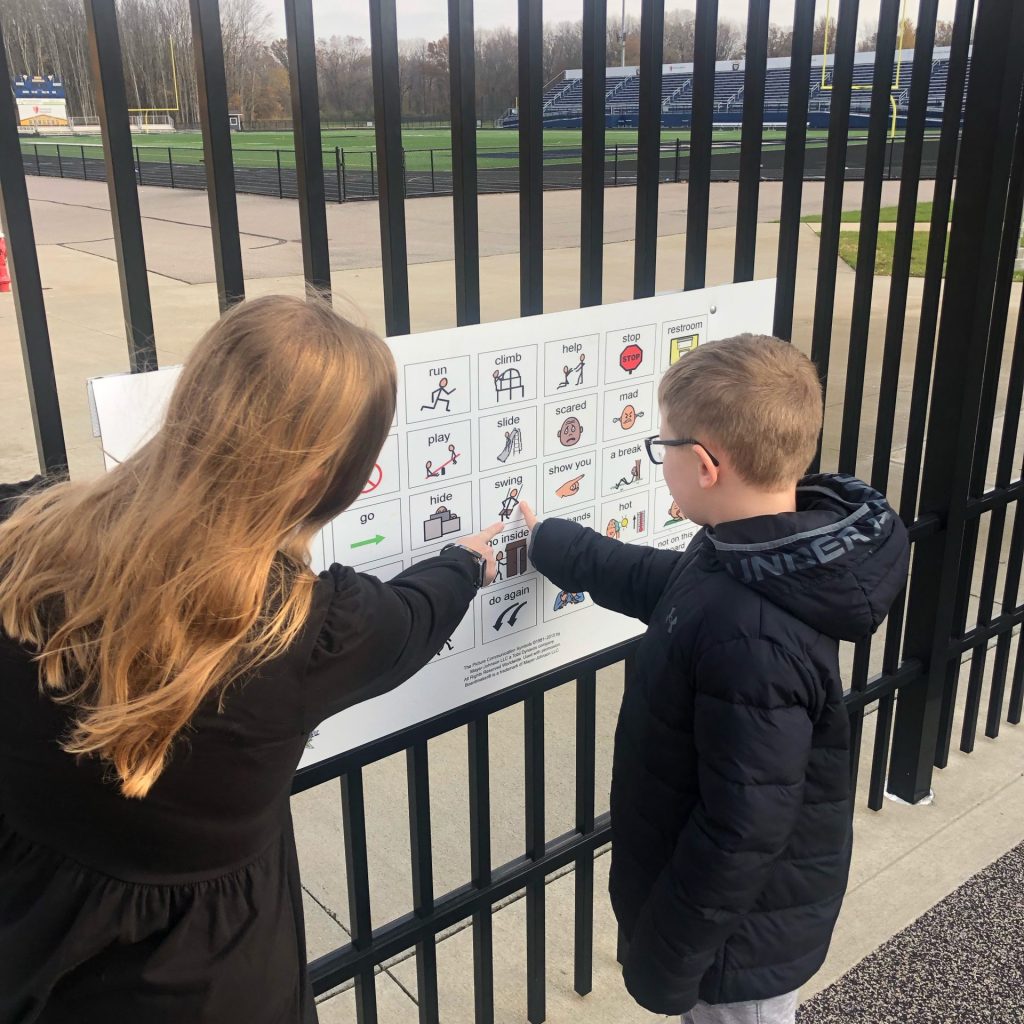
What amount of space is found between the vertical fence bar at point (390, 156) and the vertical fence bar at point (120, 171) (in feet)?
1.30

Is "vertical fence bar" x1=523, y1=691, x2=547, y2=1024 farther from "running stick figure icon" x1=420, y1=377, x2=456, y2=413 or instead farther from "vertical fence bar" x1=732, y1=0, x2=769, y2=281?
"vertical fence bar" x1=732, y1=0, x2=769, y2=281

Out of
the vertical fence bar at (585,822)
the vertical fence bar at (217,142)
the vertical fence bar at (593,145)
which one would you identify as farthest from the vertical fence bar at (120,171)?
the vertical fence bar at (585,822)

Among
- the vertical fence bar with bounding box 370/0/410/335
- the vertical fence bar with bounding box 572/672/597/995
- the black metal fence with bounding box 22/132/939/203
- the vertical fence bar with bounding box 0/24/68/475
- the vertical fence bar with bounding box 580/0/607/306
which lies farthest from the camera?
the black metal fence with bounding box 22/132/939/203

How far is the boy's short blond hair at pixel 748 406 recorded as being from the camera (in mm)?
1751

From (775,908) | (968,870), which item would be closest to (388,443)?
(775,908)

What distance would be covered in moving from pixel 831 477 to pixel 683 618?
443mm

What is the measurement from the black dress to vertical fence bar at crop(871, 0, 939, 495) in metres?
1.92

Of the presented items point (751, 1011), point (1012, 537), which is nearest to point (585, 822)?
point (751, 1011)

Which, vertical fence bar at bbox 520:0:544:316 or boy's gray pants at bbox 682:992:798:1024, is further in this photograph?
boy's gray pants at bbox 682:992:798:1024

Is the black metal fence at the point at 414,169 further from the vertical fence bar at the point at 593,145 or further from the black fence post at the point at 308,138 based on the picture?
the black fence post at the point at 308,138

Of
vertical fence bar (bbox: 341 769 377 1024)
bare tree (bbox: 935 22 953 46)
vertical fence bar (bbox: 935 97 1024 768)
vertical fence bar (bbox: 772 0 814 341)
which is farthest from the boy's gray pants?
bare tree (bbox: 935 22 953 46)

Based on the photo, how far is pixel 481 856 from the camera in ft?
7.59

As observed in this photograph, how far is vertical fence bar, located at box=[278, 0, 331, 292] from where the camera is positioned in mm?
1600

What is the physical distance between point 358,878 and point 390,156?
55.7 inches
